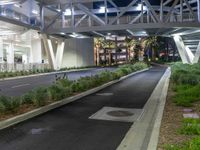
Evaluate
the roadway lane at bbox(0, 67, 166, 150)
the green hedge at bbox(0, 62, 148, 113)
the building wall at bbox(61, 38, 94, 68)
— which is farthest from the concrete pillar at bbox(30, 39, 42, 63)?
the roadway lane at bbox(0, 67, 166, 150)

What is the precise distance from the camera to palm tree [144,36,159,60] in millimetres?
95562

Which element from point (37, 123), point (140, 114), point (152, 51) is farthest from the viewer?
point (152, 51)

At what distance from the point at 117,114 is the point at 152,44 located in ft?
290

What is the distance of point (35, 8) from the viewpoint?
A: 57938mm

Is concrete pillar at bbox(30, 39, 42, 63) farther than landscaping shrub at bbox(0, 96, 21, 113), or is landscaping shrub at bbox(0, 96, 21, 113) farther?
concrete pillar at bbox(30, 39, 42, 63)

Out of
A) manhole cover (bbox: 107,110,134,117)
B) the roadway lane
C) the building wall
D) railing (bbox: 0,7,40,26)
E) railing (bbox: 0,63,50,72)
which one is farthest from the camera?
the building wall

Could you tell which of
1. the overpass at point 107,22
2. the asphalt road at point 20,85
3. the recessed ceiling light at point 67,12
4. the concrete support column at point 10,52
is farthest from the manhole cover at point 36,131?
the recessed ceiling light at point 67,12

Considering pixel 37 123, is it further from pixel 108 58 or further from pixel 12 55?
pixel 108 58

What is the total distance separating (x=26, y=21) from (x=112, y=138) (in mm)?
40292

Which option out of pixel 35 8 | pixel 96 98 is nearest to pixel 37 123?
pixel 96 98

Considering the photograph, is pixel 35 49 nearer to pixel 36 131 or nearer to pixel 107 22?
pixel 107 22

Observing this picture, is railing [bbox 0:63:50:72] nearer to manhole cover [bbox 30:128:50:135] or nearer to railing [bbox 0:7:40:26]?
railing [bbox 0:7:40:26]

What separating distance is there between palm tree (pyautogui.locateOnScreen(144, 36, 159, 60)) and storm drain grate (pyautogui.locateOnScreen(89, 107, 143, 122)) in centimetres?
8407

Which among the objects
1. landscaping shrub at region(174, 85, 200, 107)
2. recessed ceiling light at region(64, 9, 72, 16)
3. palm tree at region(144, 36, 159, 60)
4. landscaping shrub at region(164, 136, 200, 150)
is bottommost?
landscaping shrub at region(164, 136, 200, 150)
